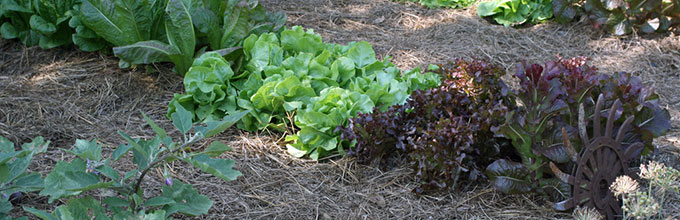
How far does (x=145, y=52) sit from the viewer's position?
3555mm

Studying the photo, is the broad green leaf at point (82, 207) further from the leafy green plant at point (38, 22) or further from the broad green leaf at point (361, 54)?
the leafy green plant at point (38, 22)

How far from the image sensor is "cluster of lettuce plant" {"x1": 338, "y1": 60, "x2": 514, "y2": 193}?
274cm

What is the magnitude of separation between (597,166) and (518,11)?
8.61 feet

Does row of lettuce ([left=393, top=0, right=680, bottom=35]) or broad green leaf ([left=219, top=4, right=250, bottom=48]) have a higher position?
broad green leaf ([left=219, top=4, right=250, bottom=48])

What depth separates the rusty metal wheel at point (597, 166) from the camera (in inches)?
95.4

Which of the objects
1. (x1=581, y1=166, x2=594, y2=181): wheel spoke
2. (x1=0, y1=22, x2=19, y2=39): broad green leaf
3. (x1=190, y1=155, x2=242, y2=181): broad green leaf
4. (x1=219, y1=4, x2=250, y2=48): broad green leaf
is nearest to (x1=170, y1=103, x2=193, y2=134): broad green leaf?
(x1=190, y1=155, x2=242, y2=181): broad green leaf

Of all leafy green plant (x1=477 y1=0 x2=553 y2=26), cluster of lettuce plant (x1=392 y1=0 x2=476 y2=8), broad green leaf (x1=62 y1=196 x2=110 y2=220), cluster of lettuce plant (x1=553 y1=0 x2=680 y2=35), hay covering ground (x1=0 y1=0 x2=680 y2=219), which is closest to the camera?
broad green leaf (x1=62 y1=196 x2=110 y2=220)

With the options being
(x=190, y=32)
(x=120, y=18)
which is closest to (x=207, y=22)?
(x=190, y=32)

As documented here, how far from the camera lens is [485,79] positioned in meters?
2.94

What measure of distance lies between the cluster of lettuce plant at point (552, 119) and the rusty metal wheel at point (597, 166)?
0.08m

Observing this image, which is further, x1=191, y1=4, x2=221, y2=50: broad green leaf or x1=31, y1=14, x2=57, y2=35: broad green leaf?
x1=31, y1=14, x2=57, y2=35: broad green leaf

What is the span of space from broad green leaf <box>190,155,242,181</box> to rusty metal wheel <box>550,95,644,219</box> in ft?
4.02

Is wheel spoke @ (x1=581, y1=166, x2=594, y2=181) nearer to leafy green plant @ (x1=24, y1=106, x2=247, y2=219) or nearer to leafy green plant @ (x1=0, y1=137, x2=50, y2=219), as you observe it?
leafy green plant @ (x1=24, y1=106, x2=247, y2=219)

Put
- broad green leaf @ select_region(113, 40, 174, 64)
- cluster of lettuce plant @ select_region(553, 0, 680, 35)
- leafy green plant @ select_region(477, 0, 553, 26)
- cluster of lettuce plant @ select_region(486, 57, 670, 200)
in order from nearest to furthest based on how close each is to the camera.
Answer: cluster of lettuce plant @ select_region(486, 57, 670, 200), broad green leaf @ select_region(113, 40, 174, 64), cluster of lettuce plant @ select_region(553, 0, 680, 35), leafy green plant @ select_region(477, 0, 553, 26)
